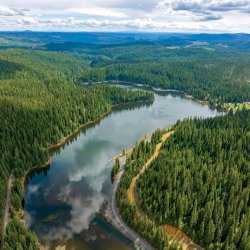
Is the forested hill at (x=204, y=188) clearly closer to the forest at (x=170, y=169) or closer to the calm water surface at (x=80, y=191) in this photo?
the forest at (x=170, y=169)

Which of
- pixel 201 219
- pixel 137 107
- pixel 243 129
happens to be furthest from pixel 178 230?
pixel 137 107

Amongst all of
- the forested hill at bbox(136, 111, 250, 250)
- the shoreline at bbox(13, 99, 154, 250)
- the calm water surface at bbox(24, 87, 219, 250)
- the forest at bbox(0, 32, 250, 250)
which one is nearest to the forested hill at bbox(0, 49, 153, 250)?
the forest at bbox(0, 32, 250, 250)

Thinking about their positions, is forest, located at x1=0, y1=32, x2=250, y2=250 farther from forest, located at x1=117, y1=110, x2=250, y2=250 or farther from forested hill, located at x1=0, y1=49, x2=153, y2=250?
forested hill, located at x1=0, y1=49, x2=153, y2=250

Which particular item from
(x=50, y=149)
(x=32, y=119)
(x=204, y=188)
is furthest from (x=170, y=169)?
(x=32, y=119)

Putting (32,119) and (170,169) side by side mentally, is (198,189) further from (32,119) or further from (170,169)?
(32,119)

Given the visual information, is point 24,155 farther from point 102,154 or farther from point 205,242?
point 205,242
